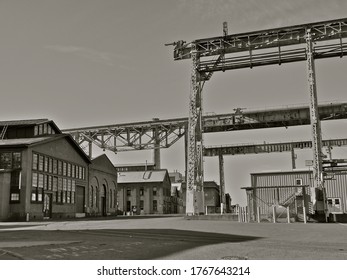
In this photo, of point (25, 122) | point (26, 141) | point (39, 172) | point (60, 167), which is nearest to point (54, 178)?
point (60, 167)

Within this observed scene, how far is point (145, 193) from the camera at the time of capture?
2628 inches

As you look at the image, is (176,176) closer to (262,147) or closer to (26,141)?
(262,147)

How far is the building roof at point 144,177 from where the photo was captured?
219 feet

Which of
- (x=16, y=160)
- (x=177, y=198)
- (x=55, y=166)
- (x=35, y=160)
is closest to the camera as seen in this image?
(x=16, y=160)

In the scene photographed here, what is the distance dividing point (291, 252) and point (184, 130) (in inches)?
1440

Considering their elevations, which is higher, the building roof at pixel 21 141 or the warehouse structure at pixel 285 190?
the building roof at pixel 21 141

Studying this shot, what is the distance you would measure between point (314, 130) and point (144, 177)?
47.2 metres

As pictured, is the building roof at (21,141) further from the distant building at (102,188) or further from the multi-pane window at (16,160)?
the distant building at (102,188)

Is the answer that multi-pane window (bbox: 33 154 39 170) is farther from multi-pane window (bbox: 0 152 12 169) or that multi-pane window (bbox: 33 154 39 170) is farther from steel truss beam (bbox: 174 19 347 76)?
steel truss beam (bbox: 174 19 347 76)

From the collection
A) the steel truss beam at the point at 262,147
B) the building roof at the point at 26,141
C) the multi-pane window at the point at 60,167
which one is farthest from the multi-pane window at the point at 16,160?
the steel truss beam at the point at 262,147

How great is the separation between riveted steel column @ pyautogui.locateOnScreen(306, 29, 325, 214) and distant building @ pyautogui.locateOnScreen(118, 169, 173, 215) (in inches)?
1778

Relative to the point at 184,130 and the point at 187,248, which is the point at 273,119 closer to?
the point at 184,130

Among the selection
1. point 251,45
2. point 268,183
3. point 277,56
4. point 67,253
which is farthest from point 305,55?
point 67,253

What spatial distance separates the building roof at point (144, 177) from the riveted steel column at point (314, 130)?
4520 centimetres
